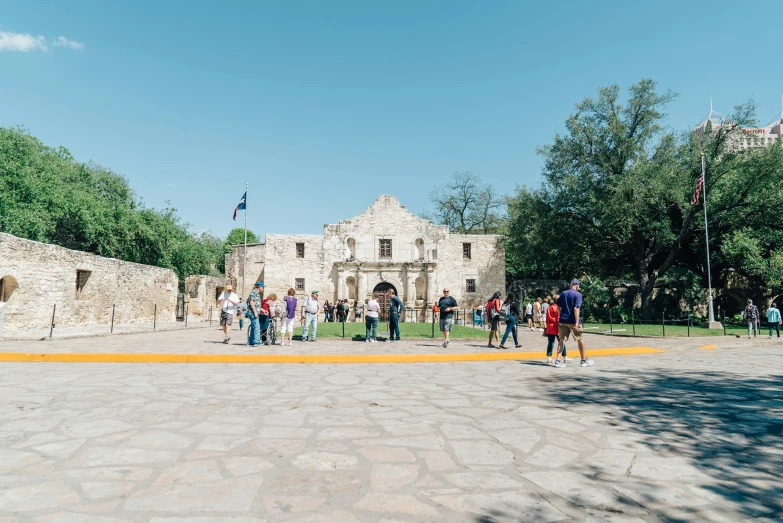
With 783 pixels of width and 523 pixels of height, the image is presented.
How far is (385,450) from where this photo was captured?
3.53 meters

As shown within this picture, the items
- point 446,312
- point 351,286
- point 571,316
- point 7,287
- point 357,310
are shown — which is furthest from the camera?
point 351,286

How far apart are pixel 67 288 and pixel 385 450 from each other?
1818 cm

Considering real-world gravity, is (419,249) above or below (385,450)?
above

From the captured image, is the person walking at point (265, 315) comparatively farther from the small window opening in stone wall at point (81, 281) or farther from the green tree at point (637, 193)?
the green tree at point (637, 193)

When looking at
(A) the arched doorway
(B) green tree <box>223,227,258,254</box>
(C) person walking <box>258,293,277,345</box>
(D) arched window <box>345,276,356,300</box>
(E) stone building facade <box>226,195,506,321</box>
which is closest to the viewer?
(C) person walking <box>258,293,277,345</box>

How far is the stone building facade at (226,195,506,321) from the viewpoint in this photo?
108 feet

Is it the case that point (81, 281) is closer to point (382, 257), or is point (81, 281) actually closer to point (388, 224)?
point (382, 257)

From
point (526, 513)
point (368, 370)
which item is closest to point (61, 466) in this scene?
point (526, 513)

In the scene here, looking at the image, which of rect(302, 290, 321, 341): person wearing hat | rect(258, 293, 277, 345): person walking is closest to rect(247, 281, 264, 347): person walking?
rect(258, 293, 277, 345): person walking

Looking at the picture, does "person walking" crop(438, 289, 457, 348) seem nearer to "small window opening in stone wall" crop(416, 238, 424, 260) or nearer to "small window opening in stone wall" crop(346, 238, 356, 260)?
"small window opening in stone wall" crop(416, 238, 424, 260)

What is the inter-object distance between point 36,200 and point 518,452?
97.0 feet

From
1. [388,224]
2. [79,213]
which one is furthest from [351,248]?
[79,213]

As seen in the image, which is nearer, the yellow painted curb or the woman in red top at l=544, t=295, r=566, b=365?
the yellow painted curb

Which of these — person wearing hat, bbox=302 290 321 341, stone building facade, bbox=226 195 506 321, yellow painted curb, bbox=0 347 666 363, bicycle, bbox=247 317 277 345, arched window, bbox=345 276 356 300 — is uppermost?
stone building facade, bbox=226 195 506 321
